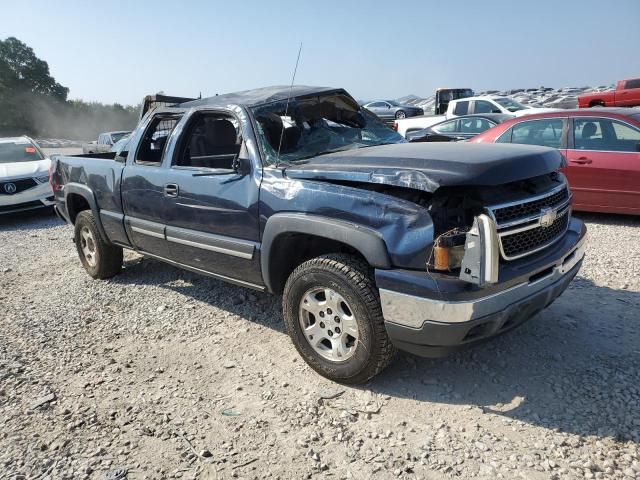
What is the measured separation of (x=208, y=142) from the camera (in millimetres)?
4293

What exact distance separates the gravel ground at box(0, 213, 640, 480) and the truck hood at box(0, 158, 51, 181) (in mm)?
5521

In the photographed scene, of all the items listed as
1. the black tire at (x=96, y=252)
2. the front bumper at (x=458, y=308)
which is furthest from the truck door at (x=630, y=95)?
the black tire at (x=96, y=252)

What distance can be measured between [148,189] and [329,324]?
6.94ft

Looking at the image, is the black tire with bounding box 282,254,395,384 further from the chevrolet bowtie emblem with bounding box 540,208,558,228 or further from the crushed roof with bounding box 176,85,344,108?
the crushed roof with bounding box 176,85,344,108

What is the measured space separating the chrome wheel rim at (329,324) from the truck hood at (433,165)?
0.72 meters

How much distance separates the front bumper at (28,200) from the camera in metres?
8.77

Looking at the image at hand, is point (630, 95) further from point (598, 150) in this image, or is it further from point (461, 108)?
point (598, 150)

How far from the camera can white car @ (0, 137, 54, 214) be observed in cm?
880

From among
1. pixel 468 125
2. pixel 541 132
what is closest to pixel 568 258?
pixel 541 132

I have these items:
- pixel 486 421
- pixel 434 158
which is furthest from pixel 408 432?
pixel 434 158

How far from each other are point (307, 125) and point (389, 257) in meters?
1.63

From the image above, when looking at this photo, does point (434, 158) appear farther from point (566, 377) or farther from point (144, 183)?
point (144, 183)

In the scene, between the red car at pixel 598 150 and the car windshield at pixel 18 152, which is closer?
the red car at pixel 598 150

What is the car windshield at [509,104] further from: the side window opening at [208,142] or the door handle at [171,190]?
Result: the door handle at [171,190]
